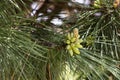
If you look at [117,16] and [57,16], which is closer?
[117,16]

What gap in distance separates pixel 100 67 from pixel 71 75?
0.11 metres

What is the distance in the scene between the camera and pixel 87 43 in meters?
0.75

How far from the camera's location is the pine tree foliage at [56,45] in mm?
712

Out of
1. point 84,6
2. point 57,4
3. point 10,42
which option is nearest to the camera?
point 10,42

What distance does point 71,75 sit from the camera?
33.1 inches

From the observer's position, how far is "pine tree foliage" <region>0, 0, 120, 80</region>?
2.34ft

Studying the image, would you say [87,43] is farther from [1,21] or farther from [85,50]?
[1,21]

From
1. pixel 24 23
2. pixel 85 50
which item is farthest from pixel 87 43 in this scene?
pixel 24 23

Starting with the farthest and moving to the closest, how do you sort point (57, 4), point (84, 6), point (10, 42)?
point (57, 4)
point (84, 6)
point (10, 42)

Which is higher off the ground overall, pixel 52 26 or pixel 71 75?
pixel 52 26

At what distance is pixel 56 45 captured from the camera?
0.74 metres

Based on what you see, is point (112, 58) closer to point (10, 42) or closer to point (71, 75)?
point (71, 75)

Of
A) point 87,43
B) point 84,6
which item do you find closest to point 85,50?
point 87,43

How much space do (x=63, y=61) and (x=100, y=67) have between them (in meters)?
0.08
